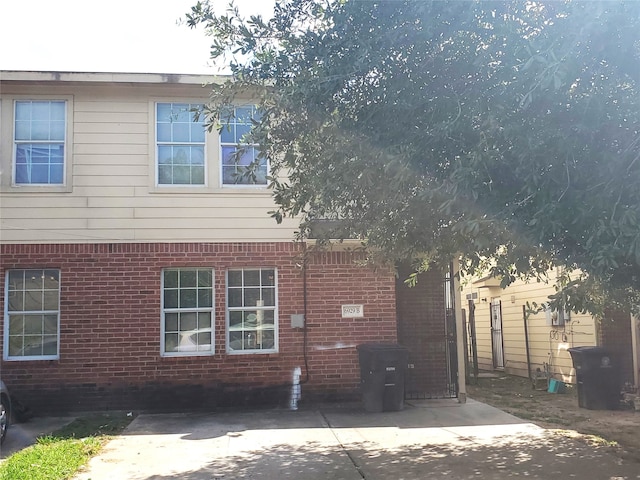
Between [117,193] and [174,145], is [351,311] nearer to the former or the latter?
[174,145]

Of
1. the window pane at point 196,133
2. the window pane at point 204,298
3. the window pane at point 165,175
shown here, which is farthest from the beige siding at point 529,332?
the window pane at point 165,175

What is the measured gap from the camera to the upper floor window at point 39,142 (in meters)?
11.0

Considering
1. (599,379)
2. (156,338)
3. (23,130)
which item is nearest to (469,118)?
(599,379)

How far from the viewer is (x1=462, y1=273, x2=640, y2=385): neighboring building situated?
1261 cm

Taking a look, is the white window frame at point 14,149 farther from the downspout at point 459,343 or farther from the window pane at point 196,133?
the downspout at point 459,343

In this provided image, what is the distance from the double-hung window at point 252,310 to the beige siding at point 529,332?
3.71 metres

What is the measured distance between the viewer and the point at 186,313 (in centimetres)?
1101

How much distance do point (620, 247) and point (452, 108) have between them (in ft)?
6.75

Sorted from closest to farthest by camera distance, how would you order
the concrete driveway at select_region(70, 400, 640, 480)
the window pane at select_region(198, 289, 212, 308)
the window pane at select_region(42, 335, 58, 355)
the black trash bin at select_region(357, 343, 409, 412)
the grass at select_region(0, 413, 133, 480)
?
1. the grass at select_region(0, 413, 133, 480)
2. the concrete driveway at select_region(70, 400, 640, 480)
3. the black trash bin at select_region(357, 343, 409, 412)
4. the window pane at select_region(42, 335, 58, 355)
5. the window pane at select_region(198, 289, 212, 308)

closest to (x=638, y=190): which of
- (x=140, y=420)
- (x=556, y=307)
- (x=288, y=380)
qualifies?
(x=556, y=307)

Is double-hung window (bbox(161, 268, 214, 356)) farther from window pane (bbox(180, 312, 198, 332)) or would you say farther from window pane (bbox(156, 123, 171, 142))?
window pane (bbox(156, 123, 171, 142))

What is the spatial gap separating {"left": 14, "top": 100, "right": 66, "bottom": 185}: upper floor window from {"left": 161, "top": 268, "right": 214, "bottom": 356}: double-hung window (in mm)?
2630

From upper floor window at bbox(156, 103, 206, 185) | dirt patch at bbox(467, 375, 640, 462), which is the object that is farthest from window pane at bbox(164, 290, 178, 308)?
dirt patch at bbox(467, 375, 640, 462)

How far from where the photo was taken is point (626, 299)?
7566mm
